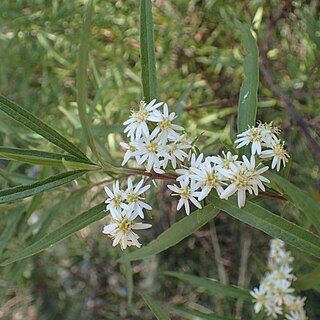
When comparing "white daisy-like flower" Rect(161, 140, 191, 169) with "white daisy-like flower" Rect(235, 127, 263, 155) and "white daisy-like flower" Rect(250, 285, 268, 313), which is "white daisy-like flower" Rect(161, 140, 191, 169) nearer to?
"white daisy-like flower" Rect(235, 127, 263, 155)

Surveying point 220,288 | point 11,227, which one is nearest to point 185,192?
point 220,288

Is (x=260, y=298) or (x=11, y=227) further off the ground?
(x=11, y=227)

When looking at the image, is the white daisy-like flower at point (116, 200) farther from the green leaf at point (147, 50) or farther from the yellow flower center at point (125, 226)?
the green leaf at point (147, 50)

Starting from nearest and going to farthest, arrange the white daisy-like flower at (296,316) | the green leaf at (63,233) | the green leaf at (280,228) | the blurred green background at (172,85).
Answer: the green leaf at (280,228), the green leaf at (63,233), the white daisy-like flower at (296,316), the blurred green background at (172,85)

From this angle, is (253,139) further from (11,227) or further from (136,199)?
(11,227)

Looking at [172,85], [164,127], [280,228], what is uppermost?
[172,85]

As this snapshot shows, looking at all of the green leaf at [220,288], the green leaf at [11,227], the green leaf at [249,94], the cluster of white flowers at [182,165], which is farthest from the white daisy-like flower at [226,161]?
the green leaf at [11,227]
